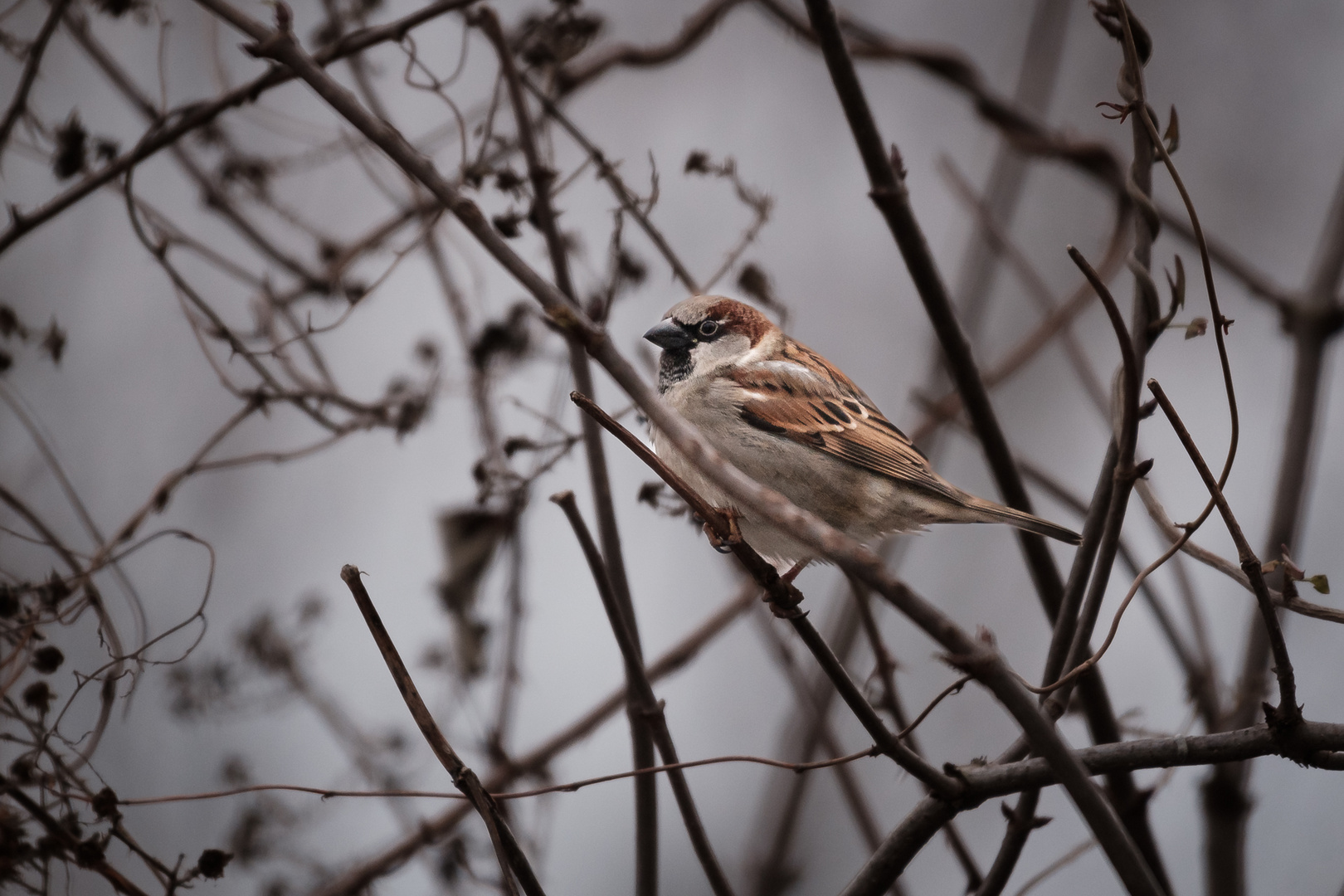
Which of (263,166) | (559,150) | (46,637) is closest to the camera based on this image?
(46,637)

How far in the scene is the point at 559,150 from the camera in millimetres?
3420

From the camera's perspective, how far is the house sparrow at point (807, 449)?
7.96 feet

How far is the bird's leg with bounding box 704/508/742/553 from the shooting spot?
1346 mm

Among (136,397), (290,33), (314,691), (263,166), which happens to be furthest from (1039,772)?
(136,397)

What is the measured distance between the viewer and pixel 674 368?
9.24ft

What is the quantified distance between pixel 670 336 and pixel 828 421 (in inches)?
19.7

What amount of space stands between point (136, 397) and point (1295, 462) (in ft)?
13.6

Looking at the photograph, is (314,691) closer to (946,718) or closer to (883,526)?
(883,526)

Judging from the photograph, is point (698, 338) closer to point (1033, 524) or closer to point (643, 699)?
point (1033, 524)

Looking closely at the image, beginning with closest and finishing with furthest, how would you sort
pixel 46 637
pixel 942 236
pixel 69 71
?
pixel 46 637 → pixel 69 71 → pixel 942 236

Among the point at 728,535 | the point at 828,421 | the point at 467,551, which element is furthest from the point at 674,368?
the point at 728,535

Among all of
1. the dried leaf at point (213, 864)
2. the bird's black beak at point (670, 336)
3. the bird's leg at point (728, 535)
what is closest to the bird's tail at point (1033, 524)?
the bird's leg at point (728, 535)

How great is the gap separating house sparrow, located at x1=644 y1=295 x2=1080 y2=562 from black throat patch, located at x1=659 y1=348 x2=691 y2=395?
0.01 meters

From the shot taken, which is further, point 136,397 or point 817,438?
point 136,397
